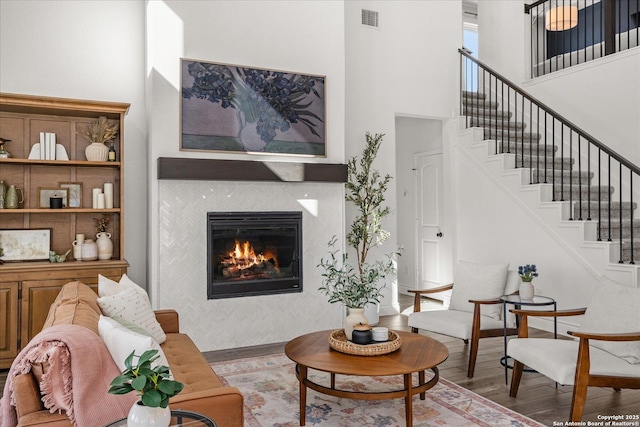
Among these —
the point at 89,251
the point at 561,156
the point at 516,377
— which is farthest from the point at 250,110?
the point at 561,156

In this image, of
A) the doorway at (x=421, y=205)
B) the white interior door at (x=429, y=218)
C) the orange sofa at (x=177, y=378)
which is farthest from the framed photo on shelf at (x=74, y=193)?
the white interior door at (x=429, y=218)

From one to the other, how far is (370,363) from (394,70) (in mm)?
4882

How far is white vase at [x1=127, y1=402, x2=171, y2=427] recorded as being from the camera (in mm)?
1612

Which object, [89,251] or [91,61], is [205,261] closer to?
[89,251]

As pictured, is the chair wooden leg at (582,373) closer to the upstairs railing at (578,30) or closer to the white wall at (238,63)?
the white wall at (238,63)

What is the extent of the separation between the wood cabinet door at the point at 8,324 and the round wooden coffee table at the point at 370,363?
8.71 ft

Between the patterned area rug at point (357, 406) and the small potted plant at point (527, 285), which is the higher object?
the small potted plant at point (527, 285)

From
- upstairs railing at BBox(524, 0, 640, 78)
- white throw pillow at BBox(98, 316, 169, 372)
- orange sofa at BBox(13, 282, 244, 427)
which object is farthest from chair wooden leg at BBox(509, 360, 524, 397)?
upstairs railing at BBox(524, 0, 640, 78)

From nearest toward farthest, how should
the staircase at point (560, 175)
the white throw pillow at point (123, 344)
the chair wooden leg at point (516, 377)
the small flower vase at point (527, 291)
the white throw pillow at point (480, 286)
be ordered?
the white throw pillow at point (123, 344) → the chair wooden leg at point (516, 377) → the small flower vase at point (527, 291) → the white throw pillow at point (480, 286) → the staircase at point (560, 175)

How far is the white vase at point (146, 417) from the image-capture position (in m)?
1.61

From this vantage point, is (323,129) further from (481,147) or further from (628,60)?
(628,60)

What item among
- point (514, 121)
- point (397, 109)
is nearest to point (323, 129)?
point (397, 109)

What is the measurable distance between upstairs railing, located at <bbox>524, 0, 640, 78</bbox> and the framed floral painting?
3.94 meters

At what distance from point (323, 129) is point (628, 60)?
3800 millimetres
